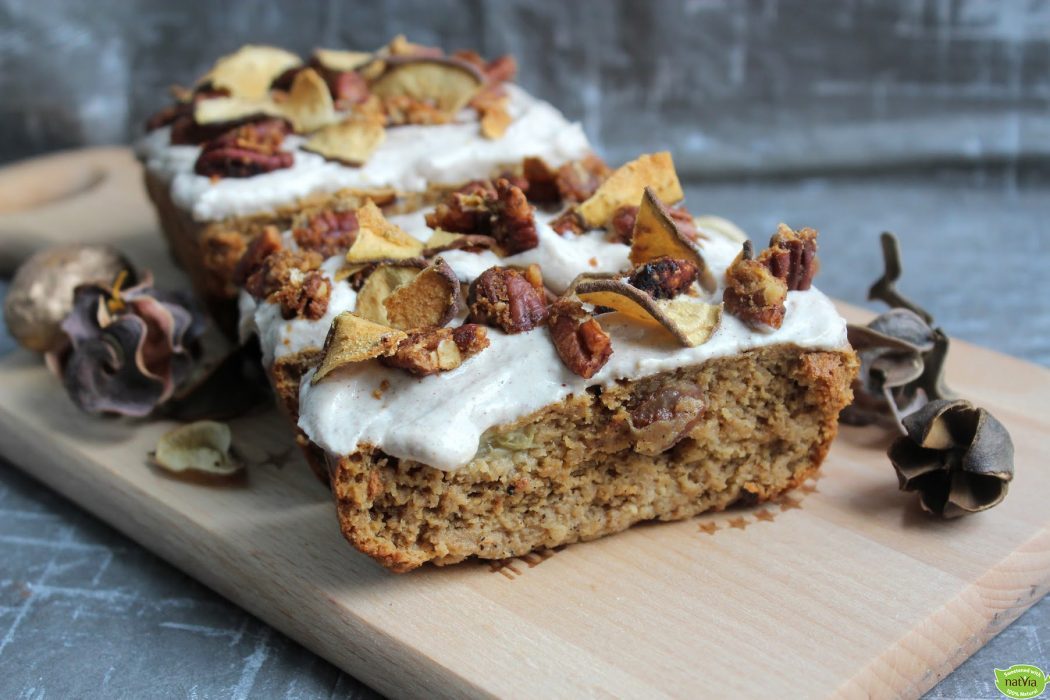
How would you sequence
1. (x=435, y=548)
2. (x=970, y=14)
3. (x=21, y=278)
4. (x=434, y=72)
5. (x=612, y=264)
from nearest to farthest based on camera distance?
1. (x=435, y=548)
2. (x=612, y=264)
3. (x=21, y=278)
4. (x=434, y=72)
5. (x=970, y=14)

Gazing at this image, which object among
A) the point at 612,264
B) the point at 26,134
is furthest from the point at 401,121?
the point at 26,134

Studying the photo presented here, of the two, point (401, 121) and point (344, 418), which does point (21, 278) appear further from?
point (344, 418)

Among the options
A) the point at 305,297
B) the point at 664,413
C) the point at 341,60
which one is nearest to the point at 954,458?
the point at 664,413

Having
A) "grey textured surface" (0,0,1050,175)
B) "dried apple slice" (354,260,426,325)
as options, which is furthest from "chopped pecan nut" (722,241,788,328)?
"grey textured surface" (0,0,1050,175)

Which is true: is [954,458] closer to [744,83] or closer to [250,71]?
[250,71]

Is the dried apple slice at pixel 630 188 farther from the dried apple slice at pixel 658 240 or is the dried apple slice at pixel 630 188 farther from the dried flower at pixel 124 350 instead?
the dried flower at pixel 124 350

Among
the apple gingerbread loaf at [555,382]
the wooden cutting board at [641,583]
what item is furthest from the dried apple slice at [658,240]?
the wooden cutting board at [641,583]
